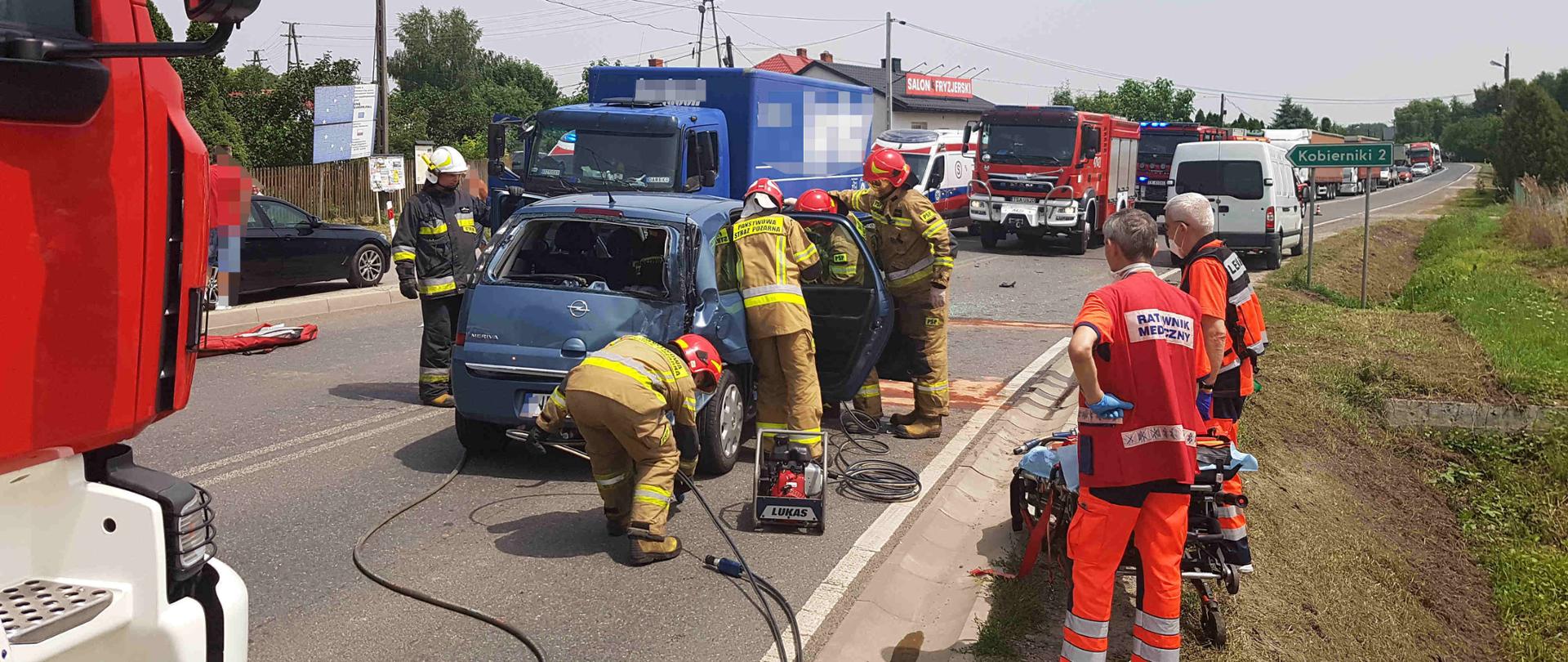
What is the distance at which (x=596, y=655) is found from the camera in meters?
4.75

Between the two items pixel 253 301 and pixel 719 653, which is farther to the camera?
pixel 253 301

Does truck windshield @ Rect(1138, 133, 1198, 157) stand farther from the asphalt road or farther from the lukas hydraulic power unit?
the lukas hydraulic power unit

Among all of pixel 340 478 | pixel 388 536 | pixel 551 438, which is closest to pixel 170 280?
pixel 388 536

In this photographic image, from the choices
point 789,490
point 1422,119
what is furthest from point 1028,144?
point 1422,119

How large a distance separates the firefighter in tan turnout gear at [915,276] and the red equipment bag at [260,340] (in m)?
6.27

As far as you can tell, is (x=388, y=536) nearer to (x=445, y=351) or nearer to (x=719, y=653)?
(x=719, y=653)

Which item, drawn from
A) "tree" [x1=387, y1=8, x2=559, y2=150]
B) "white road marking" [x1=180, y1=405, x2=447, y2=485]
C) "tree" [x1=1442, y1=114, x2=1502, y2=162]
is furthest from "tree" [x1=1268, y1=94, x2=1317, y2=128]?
"white road marking" [x1=180, y1=405, x2=447, y2=485]

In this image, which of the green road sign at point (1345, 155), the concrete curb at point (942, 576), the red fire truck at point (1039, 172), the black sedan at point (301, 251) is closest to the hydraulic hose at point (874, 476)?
the concrete curb at point (942, 576)

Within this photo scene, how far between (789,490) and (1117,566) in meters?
2.37

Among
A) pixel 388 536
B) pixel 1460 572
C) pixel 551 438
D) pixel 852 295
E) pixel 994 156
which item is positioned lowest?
pixel 1460 572

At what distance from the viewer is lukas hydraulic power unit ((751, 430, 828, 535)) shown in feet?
20.7

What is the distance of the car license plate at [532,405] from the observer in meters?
7.02

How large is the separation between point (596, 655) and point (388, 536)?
6.11 ft

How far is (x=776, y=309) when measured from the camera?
712 centimetres
